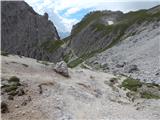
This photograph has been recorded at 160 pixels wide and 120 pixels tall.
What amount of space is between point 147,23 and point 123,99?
8505cm

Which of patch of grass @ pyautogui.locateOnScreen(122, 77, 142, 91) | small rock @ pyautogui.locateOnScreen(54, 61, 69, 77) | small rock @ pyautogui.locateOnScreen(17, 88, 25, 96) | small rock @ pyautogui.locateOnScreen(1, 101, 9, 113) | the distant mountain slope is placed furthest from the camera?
the distant mountain slope

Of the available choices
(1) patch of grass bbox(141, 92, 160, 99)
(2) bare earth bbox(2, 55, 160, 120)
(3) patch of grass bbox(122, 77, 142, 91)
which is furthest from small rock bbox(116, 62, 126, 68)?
(2) bare earth bbox(2, 55, 160, 120)

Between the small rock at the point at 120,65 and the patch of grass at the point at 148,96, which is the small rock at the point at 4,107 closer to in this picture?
the patch of grass at the point at 148,96

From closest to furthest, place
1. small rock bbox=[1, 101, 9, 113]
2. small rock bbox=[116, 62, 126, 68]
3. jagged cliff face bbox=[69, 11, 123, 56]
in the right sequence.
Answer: small rock bbox=[1, 101, 9, 113] → small rock bbox=[116, 62, 126, 68] → jagged cliff face bbox=[69, 11, 123, 56]

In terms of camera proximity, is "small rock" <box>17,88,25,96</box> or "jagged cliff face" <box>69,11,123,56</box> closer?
"small rock" <box>17,88,25,96</box>

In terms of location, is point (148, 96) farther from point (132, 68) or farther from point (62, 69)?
point (132, 68)

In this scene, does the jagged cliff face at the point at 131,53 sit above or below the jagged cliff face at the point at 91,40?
below

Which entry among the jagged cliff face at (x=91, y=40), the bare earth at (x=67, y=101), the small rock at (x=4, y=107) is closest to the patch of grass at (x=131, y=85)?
the bare earth at (x=67, y=101)

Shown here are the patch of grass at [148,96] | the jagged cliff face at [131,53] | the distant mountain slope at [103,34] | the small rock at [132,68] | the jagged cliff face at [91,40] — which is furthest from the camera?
the jagged cliff face at [91,40]

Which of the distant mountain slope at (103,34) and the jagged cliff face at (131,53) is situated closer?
the jagged cliff face at (131,53)

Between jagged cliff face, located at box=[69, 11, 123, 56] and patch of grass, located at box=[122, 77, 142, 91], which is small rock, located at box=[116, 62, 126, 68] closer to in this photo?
patch of grass, located at box=[122, 77, 142, 91]

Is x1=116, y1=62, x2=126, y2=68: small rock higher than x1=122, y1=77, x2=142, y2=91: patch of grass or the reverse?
higher

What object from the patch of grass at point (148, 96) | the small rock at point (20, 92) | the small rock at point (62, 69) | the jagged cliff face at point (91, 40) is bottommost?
the patch of grass at point (148, 96)

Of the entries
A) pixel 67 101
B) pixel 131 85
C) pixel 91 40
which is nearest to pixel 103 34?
pixel 91 40
